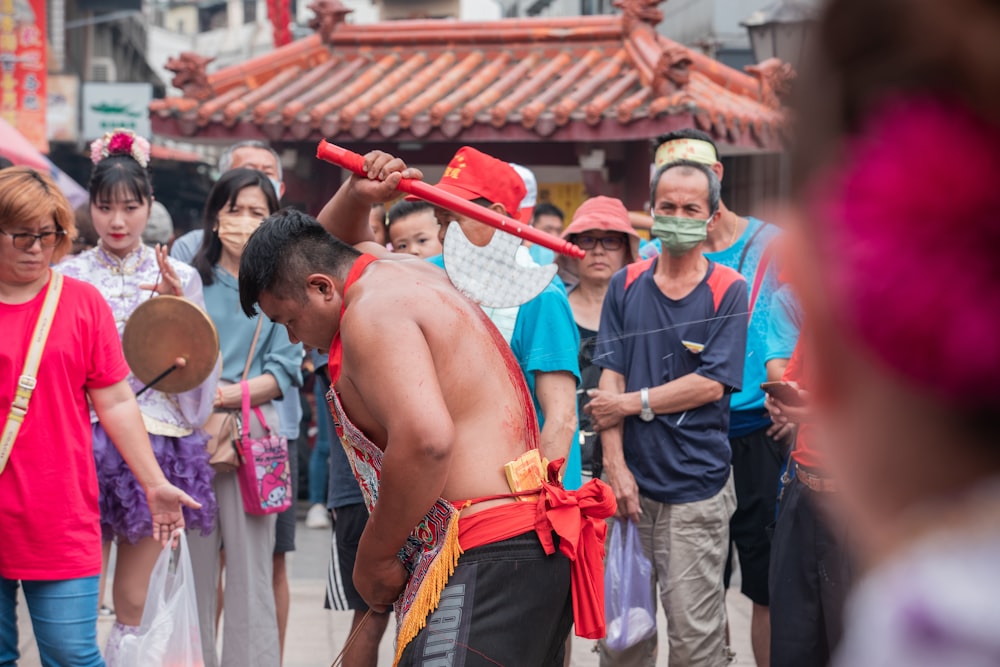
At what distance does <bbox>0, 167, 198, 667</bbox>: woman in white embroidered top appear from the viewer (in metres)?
3.54

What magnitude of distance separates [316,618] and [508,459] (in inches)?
136

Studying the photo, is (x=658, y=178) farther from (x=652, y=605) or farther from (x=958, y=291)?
(x=958, y=291)

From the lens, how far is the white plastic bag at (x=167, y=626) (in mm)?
3688

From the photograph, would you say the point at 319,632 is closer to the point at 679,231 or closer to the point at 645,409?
the point at 645,409

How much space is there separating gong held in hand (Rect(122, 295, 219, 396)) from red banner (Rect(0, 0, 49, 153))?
10164mm

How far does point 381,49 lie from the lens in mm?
10438

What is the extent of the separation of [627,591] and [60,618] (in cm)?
184

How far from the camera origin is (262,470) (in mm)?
4445

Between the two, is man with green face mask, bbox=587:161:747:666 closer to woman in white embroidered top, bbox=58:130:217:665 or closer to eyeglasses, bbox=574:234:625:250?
eyeglasses, bbox=574:234:625:250

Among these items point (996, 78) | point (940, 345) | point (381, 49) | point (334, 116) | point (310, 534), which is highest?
point (381, 49)

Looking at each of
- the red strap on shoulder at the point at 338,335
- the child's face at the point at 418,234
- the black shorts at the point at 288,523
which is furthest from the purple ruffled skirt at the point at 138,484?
the red strap on shoulder at the point at 338,335

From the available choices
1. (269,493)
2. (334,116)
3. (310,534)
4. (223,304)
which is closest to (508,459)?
(269,493)

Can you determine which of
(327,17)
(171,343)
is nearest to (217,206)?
(171,343)

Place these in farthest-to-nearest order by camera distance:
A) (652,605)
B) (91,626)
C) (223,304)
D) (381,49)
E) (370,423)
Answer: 1. (381,49)
2. (223,304)
3. (652,605)
4. (91,626)
5. (370,423)
